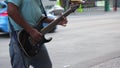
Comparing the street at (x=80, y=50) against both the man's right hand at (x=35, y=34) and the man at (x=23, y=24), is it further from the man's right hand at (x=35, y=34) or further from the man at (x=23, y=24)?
the man's right hand at (x=35, y=34)

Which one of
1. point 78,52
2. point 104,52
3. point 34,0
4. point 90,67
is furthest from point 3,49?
point 34,0

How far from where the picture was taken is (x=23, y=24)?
3289mm

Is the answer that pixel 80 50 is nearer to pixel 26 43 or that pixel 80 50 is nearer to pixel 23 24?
pixel 26 43

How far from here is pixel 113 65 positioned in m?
8.53

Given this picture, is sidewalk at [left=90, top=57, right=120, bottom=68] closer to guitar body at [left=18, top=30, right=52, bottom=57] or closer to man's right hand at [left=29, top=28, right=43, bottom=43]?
guitar body at [left=18, top=30, right=52, bottom=57]

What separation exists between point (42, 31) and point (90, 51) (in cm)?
772

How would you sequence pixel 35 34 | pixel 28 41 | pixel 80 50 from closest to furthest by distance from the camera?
pixel 35 34, pixel 28 41, pixel 80 50

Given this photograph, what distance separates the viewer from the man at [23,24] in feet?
10.8

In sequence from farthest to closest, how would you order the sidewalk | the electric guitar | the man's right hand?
the sidewalk < the electric guitar < the man's right hand

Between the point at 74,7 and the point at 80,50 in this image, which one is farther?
the point at 80,50

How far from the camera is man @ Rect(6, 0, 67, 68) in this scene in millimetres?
3289

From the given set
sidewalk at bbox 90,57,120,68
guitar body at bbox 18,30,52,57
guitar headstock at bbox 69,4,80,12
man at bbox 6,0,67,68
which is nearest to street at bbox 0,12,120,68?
sidewalk at bbox 90,57,120,68

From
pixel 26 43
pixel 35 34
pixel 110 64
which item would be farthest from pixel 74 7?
pixel 110 64

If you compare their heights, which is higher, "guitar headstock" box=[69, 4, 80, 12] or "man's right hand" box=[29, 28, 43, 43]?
"guitar headstock" box=[69, 4, 80, 12]
